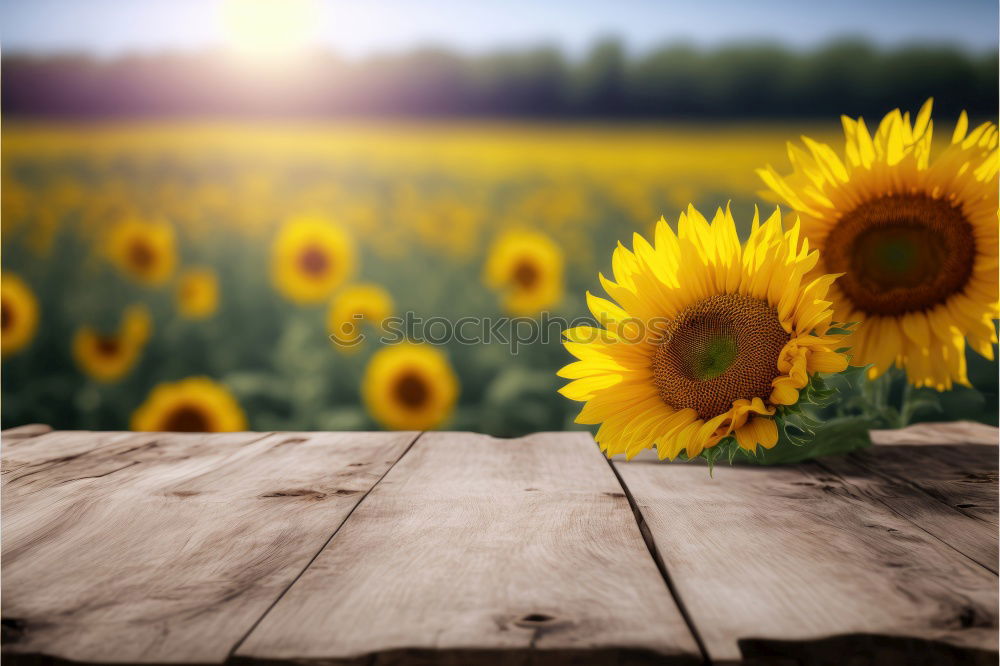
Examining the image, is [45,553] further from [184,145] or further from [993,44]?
[993,44]

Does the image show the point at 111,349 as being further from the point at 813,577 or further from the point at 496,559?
the point at 813,577

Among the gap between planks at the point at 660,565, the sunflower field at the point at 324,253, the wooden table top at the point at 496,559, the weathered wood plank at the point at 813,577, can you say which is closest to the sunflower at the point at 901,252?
the wooden table top at the point at 496,559

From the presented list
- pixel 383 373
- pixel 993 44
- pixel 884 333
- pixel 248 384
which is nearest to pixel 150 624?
pixel 884 333

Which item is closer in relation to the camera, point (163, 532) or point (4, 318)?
point (163, 532)

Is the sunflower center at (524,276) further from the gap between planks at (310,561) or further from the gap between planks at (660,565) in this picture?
the gap between planks at (660,565)

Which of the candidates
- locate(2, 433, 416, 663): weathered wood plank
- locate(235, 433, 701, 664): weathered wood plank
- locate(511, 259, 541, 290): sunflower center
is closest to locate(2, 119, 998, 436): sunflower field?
locate(511, 259, 541, 290): sunflower center

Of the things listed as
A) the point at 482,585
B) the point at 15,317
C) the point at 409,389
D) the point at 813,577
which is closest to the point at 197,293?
the point at 15,317
